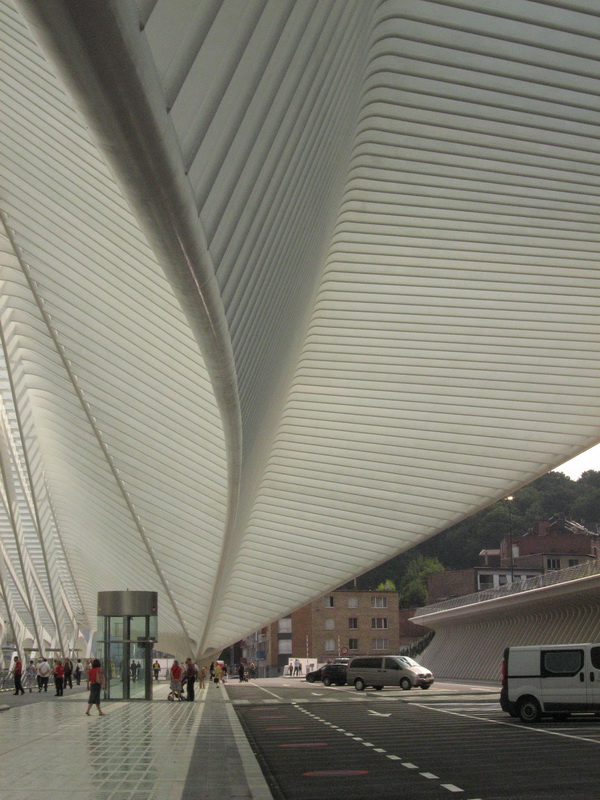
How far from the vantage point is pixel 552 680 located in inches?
687

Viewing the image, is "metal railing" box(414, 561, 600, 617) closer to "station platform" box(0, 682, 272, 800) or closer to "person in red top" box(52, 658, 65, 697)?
"person in red top" box(52, 658, 65, 697)

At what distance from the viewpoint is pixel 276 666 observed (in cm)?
8125

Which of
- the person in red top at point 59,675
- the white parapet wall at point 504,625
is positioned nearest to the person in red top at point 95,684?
the person in red top at point 59,675

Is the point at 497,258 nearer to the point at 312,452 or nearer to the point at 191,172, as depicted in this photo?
the point at 312,452

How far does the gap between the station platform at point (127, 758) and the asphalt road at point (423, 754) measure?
1.55ft

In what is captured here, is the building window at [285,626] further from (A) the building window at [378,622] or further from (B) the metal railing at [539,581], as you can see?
(B) the metal railing at [539,581]

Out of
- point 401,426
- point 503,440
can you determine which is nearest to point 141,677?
point 401,426

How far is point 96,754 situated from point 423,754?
4213 millimetres

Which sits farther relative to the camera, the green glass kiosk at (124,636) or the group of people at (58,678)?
the green glass kiosk at (124,636)

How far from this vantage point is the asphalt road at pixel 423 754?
9.02 m

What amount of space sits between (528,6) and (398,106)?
2.55m

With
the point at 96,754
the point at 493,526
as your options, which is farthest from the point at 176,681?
the point at 493,526

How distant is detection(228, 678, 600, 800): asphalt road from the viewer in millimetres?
9023

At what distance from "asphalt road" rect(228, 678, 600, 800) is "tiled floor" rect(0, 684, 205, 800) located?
1.12 m
